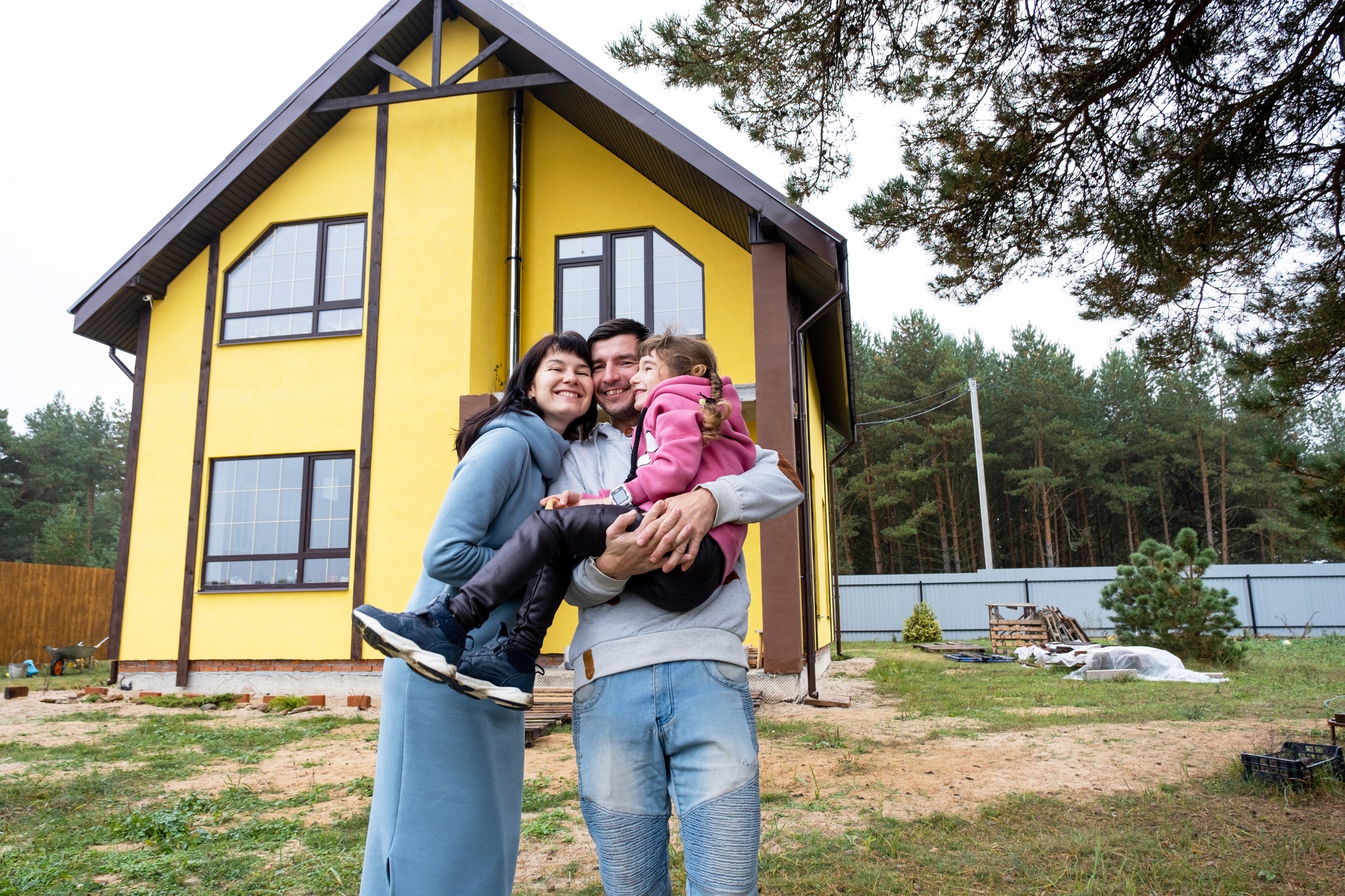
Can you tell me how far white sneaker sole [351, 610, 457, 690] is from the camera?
66.1 inches

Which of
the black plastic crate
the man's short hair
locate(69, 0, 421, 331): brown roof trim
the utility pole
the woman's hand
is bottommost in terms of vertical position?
the black plastic crate

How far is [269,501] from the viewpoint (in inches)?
416

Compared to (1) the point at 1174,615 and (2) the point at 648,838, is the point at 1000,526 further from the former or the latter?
(2) the point at 648,838

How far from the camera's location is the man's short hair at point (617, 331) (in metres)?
2.40

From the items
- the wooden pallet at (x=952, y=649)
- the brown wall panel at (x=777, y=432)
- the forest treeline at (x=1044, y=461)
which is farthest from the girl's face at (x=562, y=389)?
the forest treeline at (x=1044, y=461)

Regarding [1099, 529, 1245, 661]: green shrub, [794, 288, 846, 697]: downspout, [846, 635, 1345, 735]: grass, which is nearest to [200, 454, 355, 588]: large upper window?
[794, 288, 846, 697]: downspout

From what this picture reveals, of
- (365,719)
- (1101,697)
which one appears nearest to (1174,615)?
(1101,697)

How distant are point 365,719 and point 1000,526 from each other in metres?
36.3

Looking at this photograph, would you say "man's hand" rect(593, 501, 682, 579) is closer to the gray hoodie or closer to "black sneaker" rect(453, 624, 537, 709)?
the gray hoodie

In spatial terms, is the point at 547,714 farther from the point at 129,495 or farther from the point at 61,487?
the point at 61,487

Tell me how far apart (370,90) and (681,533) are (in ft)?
38.2

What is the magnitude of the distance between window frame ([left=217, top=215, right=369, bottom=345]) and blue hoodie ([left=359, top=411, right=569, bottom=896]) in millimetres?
9441

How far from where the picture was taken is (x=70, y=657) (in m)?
14.6

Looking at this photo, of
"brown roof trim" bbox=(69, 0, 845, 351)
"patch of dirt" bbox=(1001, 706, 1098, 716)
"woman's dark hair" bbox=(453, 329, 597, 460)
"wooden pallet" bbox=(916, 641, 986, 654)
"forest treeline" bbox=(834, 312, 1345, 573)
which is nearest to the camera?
→ "woman's dark hair" bbox=(453, 329, 597, 460)
